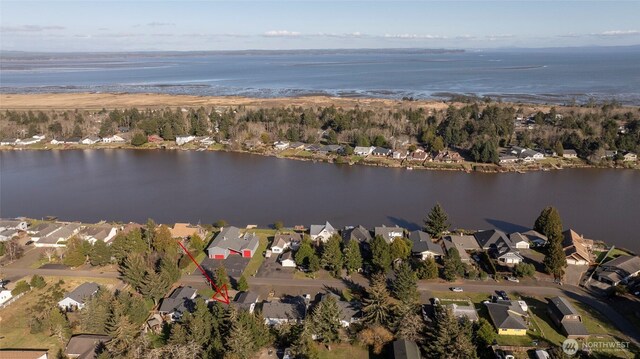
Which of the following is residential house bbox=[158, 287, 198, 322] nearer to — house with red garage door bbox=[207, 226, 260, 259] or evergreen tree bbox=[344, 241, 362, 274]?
house with red garage door bbox=[207, 226, 260, 259]

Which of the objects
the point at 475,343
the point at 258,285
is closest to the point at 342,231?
the point at 258,285

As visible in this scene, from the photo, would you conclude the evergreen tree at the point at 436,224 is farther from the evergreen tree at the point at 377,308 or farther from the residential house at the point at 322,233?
the evergreen tree at the point at 377,308

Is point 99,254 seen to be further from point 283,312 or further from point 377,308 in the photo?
point 377,308

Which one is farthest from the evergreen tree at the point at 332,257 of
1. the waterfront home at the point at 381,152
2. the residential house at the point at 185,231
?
the waterfront home at the point at 381,152

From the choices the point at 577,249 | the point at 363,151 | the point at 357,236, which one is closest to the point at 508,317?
the point at 577,249

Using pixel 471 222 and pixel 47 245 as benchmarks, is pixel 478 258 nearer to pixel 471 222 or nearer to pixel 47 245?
pixel 471 222

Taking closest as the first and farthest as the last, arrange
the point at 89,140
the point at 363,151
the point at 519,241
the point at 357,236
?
1. the point at 519,241
2. the point at 357,236
3. the point at 363,151
4. the point at 89,140

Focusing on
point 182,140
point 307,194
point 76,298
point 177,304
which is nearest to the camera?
point 177,304

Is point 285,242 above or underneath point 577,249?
underneath
